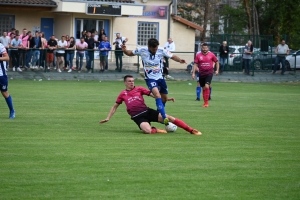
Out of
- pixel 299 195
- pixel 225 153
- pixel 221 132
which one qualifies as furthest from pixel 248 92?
pixel 299 195

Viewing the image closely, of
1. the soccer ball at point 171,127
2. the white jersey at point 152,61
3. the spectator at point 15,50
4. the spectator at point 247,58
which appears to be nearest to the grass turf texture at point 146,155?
the soccer ball at point 171,127

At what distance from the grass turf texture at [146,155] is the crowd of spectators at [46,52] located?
42.0ft

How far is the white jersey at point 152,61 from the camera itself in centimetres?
1504

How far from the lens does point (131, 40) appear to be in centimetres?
4438

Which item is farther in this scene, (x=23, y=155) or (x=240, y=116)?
(x=240, y=116)

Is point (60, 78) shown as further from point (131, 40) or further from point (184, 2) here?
point (184, 2)

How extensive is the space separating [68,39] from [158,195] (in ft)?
91.5

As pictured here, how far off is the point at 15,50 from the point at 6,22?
333 inches

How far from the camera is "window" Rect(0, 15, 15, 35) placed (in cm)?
→ 4006

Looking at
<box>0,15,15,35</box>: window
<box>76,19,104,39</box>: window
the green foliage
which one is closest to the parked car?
<box>76,19,104,39</box>: window

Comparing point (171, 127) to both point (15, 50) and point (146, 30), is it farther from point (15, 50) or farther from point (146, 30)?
point (146, 30)

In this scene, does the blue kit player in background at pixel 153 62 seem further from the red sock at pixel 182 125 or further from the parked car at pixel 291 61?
the parked car at pixel 291 61

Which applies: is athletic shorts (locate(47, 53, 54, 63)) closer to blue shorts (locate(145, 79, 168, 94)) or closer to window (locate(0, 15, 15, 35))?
window (locate(0, 15, 15, 35))

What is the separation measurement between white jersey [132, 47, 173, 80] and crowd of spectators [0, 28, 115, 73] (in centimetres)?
1795
